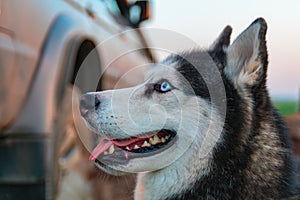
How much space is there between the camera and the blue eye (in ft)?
8.80

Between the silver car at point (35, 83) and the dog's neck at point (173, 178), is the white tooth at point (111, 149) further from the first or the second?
the silver car at point (35, 83)

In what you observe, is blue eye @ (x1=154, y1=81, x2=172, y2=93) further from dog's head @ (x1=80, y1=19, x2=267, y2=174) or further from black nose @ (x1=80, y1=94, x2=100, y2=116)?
black nose @ (x1=80, y1=94, x2=100, y2=116)

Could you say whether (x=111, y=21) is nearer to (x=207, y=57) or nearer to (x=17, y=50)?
(x=17, y=50)

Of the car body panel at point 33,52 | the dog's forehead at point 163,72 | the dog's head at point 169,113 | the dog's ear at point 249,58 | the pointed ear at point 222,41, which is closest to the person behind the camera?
the dog's ear at point 249,58

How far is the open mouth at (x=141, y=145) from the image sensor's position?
2.62 m

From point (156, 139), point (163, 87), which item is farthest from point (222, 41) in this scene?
point (156, 139)

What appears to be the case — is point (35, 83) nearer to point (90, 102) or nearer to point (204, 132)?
point (90, 102)

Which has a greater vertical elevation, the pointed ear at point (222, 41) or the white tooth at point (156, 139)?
the pointed ear at point (222, 41)

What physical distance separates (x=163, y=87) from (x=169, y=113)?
0.15 metres

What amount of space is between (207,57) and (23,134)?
54.9 inches

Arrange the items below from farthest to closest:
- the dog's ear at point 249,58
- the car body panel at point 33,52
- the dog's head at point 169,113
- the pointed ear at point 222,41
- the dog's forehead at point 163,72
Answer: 1. the car body panel at point 33,52
2. the pointed ear at point 222,41
3. the dog's forehead at point 163,72
4. the dog's head at point 169,113
5. the dog's ear at point 249,58

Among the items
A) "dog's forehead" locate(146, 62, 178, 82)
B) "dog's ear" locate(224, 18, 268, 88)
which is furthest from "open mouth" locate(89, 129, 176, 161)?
"dog's ear" locate(224, 18, 268, 88)

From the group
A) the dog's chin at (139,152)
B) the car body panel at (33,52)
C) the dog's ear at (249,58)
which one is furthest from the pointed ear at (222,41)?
the car body panel at (33,52)

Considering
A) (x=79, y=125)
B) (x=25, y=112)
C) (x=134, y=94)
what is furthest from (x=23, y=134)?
(x=134, y=94)
